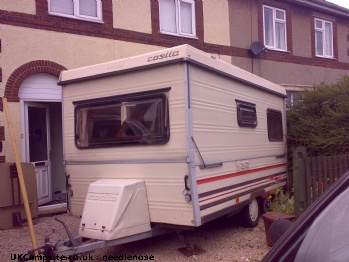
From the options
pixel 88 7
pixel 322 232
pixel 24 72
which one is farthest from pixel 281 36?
pixel 322 232

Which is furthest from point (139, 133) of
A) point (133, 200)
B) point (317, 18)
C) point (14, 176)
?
point (317, 18)

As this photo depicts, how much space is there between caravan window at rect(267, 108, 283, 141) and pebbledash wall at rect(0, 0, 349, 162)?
3859 mm

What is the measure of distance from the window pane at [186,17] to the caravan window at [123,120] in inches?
241

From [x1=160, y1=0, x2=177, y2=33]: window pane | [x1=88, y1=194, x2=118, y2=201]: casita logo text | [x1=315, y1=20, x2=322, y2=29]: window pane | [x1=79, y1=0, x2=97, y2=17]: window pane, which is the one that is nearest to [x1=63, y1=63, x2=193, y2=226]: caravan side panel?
[x1=88, y1=194, x2=118, y2=201]: casita logo text

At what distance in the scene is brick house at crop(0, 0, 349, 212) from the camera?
784cm

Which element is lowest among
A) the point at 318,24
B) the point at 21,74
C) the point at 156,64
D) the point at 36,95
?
the point at 156,64

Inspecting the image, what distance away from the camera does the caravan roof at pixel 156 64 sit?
15.3ft

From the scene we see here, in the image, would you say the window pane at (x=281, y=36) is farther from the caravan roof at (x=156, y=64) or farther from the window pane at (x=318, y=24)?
the caravan roof at (x=156, y=64)

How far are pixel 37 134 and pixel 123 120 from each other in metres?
4.07

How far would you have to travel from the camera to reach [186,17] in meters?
10.9

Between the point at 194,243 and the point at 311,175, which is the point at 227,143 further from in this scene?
the point at 194,243

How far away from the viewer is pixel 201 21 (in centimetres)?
1105

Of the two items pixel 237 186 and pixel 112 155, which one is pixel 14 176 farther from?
pixel 237 186

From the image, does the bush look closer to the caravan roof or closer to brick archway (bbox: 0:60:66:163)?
the caravan roof
